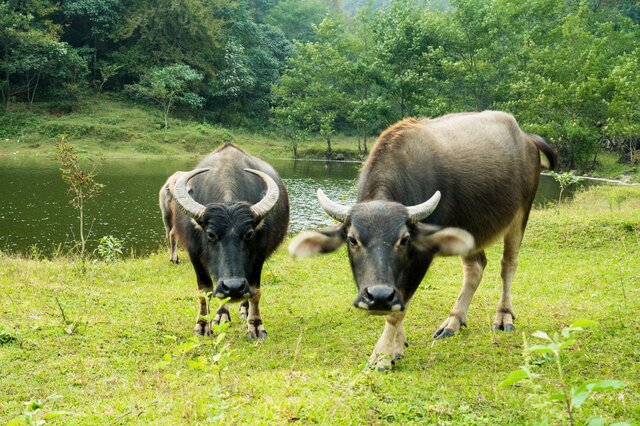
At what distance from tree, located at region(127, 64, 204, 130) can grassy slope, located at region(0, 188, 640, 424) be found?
2948 centimetres

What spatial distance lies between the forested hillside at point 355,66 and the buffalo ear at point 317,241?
24901 mm

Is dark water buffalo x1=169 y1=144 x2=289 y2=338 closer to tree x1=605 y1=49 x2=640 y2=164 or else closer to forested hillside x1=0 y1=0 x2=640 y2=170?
tree x1=605 y1=49 x2=640 y2=164

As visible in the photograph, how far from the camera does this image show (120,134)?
33250 millimetres

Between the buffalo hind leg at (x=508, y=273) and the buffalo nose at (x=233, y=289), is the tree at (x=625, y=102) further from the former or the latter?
the buffalo nose at (x=233, y=289)

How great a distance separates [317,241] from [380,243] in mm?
664

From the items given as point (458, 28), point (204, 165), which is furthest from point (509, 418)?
point (458, 28)

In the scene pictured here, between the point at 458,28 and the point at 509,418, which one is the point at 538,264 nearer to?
the point at 509,418

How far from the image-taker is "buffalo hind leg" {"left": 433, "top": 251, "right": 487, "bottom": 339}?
5.38 meters

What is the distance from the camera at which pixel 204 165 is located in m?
6.59

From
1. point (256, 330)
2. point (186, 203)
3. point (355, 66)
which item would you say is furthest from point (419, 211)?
point (355, 66)

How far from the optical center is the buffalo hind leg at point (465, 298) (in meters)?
5.38

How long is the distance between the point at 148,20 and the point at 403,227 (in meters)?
40.0

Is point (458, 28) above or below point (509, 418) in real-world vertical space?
above

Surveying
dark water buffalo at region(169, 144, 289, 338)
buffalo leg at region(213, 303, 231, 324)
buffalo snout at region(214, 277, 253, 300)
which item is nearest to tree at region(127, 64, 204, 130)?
dark water buffalo at region(169, 144, 289, 338)
